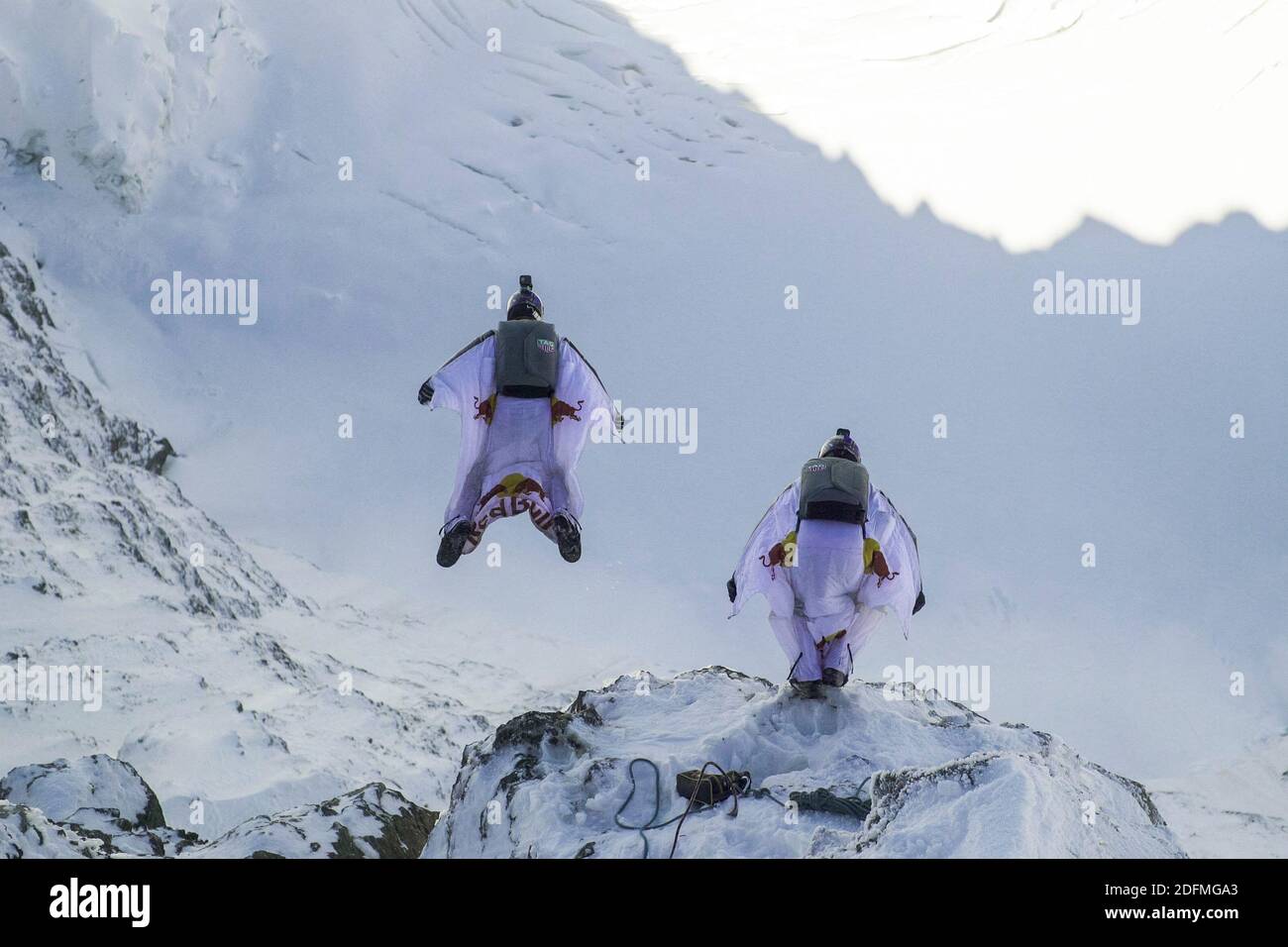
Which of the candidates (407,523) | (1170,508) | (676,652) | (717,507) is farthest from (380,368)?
(1170,508)

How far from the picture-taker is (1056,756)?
598 centimetres

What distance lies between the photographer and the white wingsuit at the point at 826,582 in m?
7.12

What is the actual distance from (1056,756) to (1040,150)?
18.9m

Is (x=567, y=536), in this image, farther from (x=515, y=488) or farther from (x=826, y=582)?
(x=826, y=582)

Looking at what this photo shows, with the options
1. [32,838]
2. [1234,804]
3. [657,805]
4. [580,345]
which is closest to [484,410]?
[657,805]

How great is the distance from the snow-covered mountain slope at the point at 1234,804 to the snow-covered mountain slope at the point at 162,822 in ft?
22.0

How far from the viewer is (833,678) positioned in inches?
275

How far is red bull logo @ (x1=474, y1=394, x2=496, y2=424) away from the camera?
7840 millimetres

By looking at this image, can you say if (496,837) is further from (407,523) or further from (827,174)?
(827,174)

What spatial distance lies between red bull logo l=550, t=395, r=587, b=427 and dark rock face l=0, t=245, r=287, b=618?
584 centimetres

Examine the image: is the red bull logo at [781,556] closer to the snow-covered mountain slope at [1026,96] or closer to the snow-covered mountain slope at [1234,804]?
the snow-covered mountain slope at [1234,804]

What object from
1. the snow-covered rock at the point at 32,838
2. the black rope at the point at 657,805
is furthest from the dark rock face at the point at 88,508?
the black rope at the point at 657,805

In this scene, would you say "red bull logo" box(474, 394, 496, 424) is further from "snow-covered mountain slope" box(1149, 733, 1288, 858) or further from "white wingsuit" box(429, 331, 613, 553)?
"snow-covered mountain slope" box(1149, 733, 1288, 858)

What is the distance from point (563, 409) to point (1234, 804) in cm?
778
